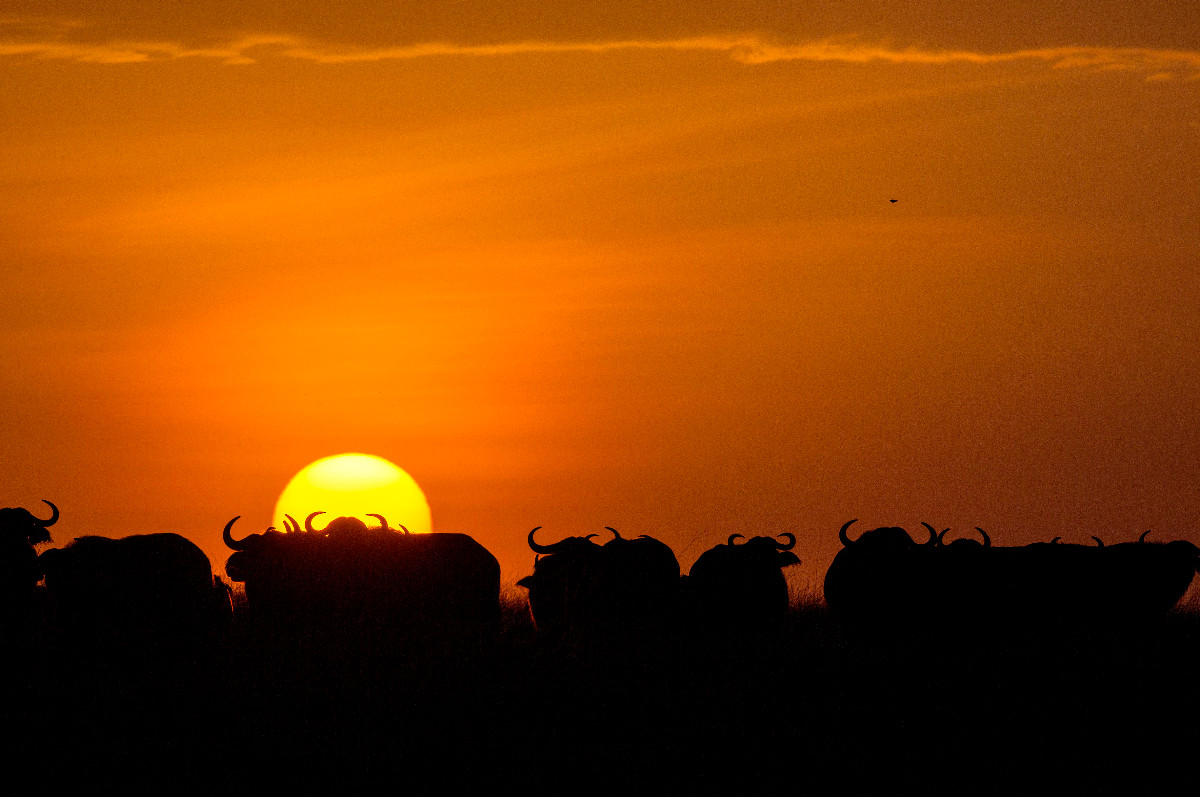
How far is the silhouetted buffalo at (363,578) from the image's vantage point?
16188 millimetres

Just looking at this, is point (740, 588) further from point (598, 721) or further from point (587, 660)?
point (598, 721)

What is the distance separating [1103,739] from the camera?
1178 cm

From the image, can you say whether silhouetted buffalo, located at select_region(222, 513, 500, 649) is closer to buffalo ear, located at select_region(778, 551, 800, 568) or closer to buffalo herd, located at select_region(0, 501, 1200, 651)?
buffalo herd, located at select_region(0, 501, 1200, 651)

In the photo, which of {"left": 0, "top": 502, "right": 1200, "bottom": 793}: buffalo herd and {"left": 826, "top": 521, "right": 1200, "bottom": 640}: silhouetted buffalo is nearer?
{"left": 0, "top": 502, "right": 1200, "bottom": 793}: buffalo herd

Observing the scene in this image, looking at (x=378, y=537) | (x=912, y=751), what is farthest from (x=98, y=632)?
(x=912, y=751)

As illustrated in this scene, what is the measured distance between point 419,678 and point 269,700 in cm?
134

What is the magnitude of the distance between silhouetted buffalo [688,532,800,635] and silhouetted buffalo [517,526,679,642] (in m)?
0.50

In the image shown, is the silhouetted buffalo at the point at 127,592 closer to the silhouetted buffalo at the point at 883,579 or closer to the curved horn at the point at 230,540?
the curved horn at the point at 230,540

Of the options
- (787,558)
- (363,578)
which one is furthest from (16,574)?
(787,558)

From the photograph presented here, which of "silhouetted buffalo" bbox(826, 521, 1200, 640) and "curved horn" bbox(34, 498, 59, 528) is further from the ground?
"curved horn" bbox(34, 498, 59, 528)

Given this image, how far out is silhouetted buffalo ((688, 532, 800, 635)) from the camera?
708 inches

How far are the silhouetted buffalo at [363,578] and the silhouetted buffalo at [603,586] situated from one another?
642 mm

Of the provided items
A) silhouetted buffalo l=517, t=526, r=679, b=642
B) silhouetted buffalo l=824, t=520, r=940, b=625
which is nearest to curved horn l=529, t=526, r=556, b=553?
silhouetted buffalo l=517, t=526, r=679, b=642

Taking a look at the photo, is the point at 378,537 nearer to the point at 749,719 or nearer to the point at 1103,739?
the point at 749,719
